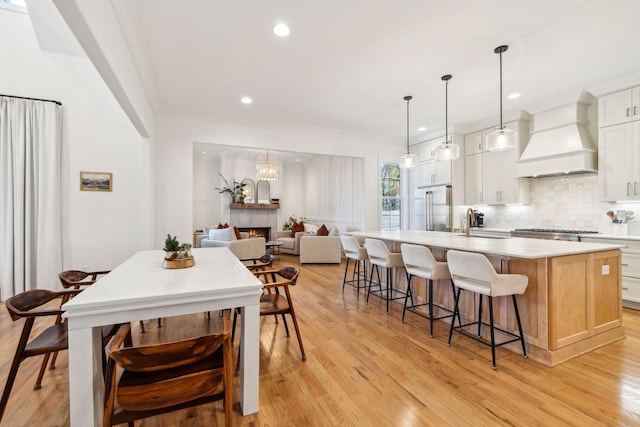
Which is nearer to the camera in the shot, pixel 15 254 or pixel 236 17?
pixel 236 17

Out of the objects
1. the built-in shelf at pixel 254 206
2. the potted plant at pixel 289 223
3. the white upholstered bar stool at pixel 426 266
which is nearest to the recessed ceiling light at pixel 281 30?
the white upholstered bar stool at pixel 426 266

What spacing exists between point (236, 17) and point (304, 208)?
7.69 meters

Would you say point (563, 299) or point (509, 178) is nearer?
point (563, 299)

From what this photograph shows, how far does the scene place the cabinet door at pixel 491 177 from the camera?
5292 millimetres

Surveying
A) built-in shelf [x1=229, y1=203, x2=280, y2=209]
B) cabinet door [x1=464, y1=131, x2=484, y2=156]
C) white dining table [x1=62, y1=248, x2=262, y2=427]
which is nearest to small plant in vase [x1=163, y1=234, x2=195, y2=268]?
A: white dining table [x1=62, y1=248, x2=262, y2=427]

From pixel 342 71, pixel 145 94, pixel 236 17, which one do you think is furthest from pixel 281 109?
pixel 236 17

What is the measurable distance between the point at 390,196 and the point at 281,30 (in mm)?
4925

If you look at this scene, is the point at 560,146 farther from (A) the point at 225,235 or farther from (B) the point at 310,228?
(A) the point at 225,235

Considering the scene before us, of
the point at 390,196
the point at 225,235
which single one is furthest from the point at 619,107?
the point at 225,235

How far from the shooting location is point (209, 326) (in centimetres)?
302

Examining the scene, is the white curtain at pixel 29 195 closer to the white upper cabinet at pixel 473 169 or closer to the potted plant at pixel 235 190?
the potted plant at pixel 235 190

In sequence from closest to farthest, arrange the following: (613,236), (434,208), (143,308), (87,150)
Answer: (143,308), (613,236), (87,150), (434,208)

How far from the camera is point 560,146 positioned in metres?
4.38

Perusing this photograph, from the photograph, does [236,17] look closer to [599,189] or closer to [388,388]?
[388,388]
